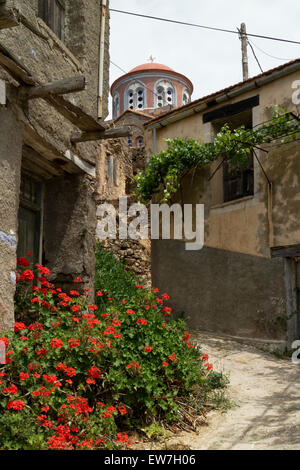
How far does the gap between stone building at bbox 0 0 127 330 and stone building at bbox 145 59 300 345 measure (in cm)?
345

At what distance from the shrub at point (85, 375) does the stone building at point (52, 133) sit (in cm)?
56

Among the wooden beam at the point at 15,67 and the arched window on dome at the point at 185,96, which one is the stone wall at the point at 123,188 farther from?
the arched window on dome at the point at 185,96

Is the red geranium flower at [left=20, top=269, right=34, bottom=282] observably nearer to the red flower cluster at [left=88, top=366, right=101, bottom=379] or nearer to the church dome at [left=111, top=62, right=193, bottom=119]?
the red flower cluster at [left=88, top=366, right=101, bottom=379]

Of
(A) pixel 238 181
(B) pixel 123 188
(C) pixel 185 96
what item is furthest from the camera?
(C) pixel 185 96

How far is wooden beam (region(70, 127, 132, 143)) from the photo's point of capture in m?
6.04

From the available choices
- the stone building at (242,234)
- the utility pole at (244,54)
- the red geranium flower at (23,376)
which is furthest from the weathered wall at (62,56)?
the utility pole at (244,54)

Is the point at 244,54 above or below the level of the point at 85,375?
above

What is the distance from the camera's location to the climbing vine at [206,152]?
8.72m

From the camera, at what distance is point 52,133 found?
5766mm

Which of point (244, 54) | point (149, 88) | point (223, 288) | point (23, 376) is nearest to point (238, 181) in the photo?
point (223, 288)

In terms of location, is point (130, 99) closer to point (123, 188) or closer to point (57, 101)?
point (123, 188)

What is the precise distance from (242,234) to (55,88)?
5.44 metres
